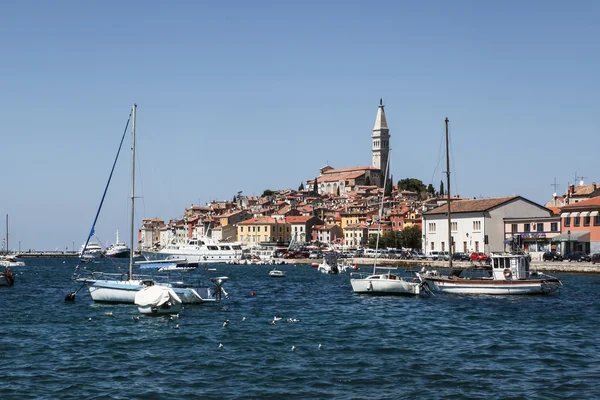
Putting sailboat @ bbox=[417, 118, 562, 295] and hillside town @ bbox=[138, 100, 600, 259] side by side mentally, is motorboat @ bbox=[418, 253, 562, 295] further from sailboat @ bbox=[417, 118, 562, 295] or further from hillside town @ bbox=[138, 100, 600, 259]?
hillside town @ bbox=[138, 100, 600, 259]

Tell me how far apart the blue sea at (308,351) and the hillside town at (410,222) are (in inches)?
652

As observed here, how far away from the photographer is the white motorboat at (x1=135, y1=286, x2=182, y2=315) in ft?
114

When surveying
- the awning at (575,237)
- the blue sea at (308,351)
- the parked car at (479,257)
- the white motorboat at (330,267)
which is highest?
the awning at (575,237)

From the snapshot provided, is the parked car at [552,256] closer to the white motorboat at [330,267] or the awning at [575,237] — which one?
the awning at [575,237]

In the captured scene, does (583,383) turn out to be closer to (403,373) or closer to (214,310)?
(403,373)

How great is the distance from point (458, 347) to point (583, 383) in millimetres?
6224

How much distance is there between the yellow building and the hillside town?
195 millimetres

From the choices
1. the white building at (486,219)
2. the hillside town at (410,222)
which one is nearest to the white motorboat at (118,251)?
the hillside town at (410,222)

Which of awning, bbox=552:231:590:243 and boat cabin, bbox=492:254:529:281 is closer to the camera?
boat cabin, bbox=492:254:529:281

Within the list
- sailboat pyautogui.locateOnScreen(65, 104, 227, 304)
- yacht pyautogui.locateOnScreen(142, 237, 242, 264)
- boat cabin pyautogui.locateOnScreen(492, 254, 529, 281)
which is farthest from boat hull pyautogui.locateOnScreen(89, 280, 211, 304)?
yacht pyautogui.locateOnScreen(142, 237, 242, 264)

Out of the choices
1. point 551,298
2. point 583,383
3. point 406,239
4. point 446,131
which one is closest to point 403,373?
point 583,383

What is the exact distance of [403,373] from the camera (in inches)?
854

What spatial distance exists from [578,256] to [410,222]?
61787 mm

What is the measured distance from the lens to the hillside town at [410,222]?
3354 inches
